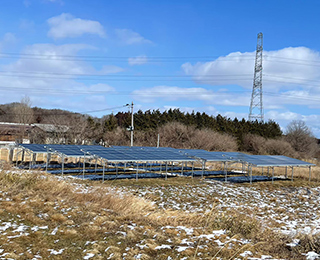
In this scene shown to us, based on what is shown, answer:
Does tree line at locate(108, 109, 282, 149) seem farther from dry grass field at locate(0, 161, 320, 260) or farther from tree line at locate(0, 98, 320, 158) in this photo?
dry grass field at locate(0, 161, 320, 260)

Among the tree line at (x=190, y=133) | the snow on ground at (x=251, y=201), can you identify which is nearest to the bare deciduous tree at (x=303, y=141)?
the tree line at (x=190, y=133)

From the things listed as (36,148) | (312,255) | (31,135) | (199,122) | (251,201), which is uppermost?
(199,122)

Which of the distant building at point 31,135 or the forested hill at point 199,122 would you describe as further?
the forested hill at point 199,122

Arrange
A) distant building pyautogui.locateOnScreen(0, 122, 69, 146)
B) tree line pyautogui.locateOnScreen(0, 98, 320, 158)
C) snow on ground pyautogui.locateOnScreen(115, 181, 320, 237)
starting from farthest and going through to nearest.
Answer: tree line pyautogui.locateOnScreen(0, 98, 320, 158), distant building pyautogui.locateOnScreen(0, 122, 69, 146), snow on ground pyautogui.locateOnScreen(115, 181, 320, 237)

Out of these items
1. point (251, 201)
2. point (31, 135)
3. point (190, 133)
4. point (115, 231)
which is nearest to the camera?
point (115, 231)

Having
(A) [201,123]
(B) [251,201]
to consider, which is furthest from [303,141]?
(B) [251,201]

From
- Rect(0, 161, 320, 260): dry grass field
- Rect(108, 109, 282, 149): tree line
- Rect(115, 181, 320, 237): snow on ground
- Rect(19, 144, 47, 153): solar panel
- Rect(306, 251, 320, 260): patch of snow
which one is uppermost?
Rect(108, 109, 282, 149): tree line

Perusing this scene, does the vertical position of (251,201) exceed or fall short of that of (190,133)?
it falls short

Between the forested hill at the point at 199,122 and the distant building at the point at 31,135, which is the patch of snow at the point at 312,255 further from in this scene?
the forested hill at the point at 199,122

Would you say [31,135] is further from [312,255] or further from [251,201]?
[312,255]


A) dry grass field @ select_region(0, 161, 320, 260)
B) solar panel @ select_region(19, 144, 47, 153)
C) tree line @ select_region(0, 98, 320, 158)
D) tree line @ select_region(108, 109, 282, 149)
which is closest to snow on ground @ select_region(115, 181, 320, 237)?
dry grass field @ select_region(0, 161, 320, 260)

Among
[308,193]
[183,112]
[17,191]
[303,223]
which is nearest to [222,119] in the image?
[183,112]

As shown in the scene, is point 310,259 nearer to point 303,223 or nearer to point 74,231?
point 74,231

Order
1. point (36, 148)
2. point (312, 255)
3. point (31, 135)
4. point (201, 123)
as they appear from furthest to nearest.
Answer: point (201, 123), point (31, 135), point (36, 148), point (312, 255)
